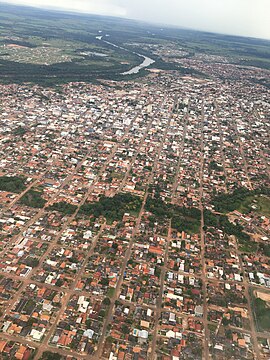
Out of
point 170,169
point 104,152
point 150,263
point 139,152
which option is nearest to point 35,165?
point 104,152

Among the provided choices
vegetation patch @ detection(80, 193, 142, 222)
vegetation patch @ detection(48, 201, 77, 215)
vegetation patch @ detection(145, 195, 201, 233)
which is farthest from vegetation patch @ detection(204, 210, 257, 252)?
vegetation patch @ detection(48, 201, 77, 215)

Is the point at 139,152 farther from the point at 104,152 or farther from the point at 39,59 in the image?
the point at 39,59

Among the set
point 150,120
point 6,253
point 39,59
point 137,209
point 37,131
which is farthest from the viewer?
point 39,59

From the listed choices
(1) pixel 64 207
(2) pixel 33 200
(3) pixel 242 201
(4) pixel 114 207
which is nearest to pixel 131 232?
(4) pixel 114 207

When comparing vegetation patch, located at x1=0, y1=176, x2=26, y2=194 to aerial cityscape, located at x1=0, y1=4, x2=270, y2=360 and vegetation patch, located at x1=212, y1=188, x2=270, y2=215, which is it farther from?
vegetation patch, located at x1=212, y1=188, x2=270, y2=215

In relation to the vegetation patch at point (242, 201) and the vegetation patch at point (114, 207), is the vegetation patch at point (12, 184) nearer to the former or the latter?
the vegetation patch at point (114, 207)

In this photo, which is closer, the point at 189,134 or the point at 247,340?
the point at 247,340
